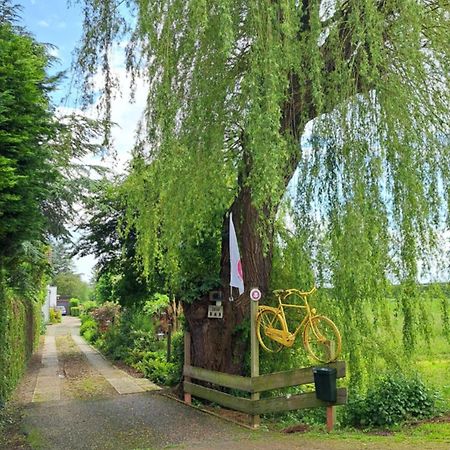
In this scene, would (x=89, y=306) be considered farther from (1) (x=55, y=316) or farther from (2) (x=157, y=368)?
(2) (x=157, y=368)

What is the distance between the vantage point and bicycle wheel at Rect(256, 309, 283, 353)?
718 centimetres

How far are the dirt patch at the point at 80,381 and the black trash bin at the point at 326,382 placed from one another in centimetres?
499

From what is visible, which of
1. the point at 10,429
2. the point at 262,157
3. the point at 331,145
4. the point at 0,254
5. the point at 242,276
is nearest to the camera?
the point at 262,157

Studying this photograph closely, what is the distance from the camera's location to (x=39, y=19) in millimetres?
6996

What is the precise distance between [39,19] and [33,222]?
9.88ft

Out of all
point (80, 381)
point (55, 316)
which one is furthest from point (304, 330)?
point (55, 316)

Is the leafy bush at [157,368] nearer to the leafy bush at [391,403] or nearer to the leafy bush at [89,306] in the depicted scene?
the leafy bush at [391,403]

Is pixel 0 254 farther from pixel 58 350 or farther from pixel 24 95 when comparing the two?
pixel 58 350

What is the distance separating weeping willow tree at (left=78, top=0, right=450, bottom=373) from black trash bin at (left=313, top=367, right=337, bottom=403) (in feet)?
3.59

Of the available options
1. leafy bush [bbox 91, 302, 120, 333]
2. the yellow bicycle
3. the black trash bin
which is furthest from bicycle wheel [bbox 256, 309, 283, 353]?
leafy bush [bbox 91, 302, 120, 333]

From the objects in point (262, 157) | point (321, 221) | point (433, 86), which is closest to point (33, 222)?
point (262, 157)

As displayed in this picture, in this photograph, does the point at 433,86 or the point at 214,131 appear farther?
the point at 214,131

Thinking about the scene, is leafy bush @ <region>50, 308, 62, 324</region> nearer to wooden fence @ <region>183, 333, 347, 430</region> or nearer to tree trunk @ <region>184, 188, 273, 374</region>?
tree trunk @ <region>184, 188, 273, 374</region>

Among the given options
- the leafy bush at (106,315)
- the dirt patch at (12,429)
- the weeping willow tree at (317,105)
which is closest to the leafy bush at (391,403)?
the weeping willow tree at (317,105)
